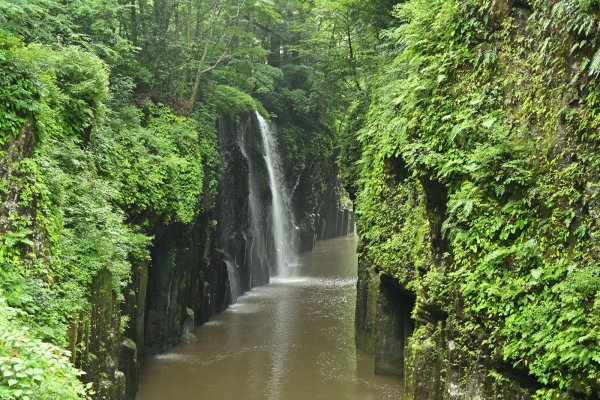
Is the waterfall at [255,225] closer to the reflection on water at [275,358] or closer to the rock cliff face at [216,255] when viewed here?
the rock cliff face at [216,255]

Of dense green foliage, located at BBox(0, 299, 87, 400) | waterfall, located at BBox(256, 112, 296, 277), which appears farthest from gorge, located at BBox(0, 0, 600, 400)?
waterfall, located at BBox(256, 112, 296, 277)

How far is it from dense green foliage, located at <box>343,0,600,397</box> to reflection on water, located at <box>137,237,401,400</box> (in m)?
6.27

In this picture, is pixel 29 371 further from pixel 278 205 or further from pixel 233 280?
pixel 278 205

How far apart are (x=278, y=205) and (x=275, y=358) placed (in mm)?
16272

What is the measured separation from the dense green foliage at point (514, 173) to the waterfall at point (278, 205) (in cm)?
2145

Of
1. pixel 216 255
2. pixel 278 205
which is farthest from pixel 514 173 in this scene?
pixel 278 205

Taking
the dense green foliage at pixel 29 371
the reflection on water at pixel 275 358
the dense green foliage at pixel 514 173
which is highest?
the dense green foliage at pixel 514 173

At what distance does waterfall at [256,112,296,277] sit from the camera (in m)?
32.7

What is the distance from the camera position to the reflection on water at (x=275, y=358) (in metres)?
15.9

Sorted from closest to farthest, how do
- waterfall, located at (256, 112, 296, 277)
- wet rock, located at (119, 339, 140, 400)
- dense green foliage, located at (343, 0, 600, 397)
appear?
1. dense green foliage, located at (343, 0, 600, 397)
2. wet rock, located at (119, 339, 140, 400)
3. waterfall, located at (256, 112, 296, 277)

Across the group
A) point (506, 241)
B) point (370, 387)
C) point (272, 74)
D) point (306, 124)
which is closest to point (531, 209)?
point (506, 241)

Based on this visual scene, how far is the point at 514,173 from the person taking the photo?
8.29m

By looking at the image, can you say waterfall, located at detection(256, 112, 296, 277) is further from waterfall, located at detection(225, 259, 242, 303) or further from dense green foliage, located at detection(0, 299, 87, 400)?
dense green foliage, located at detection(0, 299, 87, 400)

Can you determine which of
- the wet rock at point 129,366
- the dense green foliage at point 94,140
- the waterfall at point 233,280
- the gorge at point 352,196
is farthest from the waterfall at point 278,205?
the wet rock at point 129,366
